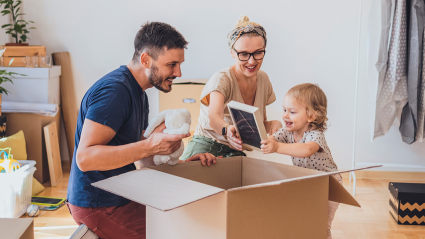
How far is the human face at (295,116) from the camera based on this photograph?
182 cm

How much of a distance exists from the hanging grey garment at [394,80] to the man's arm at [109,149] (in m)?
2.28

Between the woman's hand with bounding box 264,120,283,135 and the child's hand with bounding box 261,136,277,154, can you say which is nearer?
the child's hand with bounding box 261,136,277,154

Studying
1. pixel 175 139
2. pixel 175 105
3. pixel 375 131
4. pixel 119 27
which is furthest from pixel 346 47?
pixel 175 139

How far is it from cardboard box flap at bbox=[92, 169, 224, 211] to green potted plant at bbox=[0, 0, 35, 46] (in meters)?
2.92

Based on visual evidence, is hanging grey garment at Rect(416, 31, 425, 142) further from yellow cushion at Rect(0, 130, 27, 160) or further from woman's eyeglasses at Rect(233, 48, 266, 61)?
yellow cushion at Rect(0, 130, 27, 160)

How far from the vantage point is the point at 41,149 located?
11.5ft

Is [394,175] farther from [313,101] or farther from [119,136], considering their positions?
[119,136]

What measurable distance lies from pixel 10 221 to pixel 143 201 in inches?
11.7

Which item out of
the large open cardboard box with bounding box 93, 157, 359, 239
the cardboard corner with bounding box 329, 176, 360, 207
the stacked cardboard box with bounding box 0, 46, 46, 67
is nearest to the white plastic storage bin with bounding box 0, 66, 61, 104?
the stacked cardboard box with bounding box 0, 46, 46, 67

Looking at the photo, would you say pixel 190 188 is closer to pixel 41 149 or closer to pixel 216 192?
pixel 216 192

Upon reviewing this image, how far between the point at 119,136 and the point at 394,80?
228 cm

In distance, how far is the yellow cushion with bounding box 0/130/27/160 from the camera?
316 cm

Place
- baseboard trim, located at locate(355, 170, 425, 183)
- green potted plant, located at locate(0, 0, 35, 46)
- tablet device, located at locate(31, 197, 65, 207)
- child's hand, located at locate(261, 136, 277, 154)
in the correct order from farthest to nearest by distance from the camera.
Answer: baseboard trim, located at locate(355, 170, 425, 183)
green potted plant, located at locate(0, 0, 35, 46)
tablet device, located at locate(31, 197, 65, 207)
child's hand, located at locate(261, 136, 277, 154)

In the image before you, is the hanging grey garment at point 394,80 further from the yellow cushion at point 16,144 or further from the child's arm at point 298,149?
the yellow cushion at point 16,144
